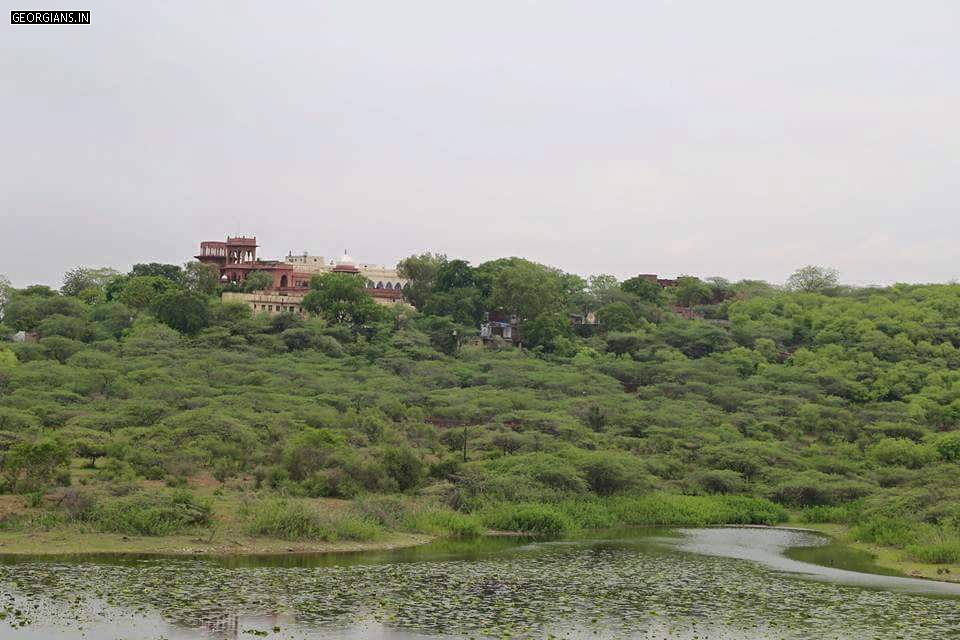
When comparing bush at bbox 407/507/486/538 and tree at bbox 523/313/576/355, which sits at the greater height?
tree at bbox 523/313/576/355

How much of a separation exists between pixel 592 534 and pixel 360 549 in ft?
41.3

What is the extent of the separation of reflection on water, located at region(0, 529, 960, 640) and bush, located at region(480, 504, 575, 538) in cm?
782

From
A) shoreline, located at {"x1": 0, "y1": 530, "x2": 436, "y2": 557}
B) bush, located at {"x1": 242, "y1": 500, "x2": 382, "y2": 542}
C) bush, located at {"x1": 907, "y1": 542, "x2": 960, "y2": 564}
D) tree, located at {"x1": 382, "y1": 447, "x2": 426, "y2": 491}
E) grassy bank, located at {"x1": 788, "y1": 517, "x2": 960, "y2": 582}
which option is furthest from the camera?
tree, located at {"x1": 382, "y1": 447, "x2": 426, "y2": 491}

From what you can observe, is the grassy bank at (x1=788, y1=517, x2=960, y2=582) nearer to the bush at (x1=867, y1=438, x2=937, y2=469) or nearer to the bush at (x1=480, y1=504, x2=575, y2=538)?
the bush at (x1=867, y1=438, x2=937, y2=469)

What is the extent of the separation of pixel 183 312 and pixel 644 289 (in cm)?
4754

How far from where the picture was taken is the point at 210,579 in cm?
3431

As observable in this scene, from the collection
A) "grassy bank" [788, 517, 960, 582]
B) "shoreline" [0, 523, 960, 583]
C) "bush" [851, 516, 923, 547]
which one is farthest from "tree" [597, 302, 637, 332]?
"shoreline" [0, 523, 960, 583]

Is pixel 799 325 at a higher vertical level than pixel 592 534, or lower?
higher

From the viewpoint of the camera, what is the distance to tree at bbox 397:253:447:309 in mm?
119625

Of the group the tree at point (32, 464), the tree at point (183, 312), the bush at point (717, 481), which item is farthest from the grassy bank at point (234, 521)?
the tree at point (183, 312)

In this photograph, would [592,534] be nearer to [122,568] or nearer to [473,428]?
[473,428]

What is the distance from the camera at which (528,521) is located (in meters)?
51.3

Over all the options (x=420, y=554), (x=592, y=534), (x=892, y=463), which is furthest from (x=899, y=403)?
(x=420, y=554)

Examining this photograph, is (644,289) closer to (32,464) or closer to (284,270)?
(284,270)
